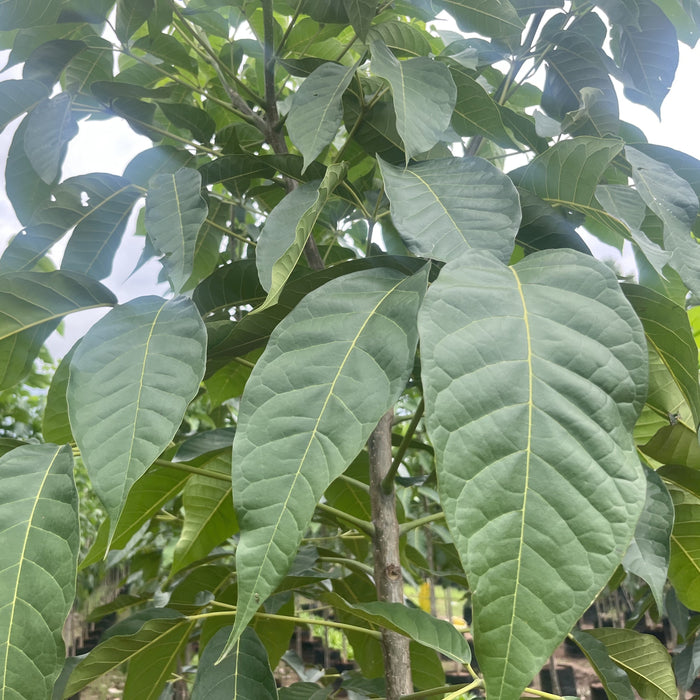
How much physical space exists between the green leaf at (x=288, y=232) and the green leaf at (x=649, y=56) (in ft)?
1.25

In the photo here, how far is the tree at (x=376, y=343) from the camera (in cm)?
32

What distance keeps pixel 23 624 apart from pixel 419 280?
1.06 ft

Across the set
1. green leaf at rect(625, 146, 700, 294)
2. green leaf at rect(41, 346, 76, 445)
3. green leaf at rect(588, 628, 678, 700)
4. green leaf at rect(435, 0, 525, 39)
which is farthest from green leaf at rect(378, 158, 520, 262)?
green leaf at rect(588, 628, 678, 700)

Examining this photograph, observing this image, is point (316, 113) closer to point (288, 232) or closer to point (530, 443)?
point (288, 232)

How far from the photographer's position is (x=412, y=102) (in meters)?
0.54

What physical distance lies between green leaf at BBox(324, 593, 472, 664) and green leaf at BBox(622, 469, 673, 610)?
167mm

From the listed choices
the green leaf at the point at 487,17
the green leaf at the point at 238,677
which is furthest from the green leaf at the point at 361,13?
the green leaf at the point at 238,677

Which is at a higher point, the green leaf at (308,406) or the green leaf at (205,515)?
the green leaf at (308,406)

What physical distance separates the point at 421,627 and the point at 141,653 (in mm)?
347

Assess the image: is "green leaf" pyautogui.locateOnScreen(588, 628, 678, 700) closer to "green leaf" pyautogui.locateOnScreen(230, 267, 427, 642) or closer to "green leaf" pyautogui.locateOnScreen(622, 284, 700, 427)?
"green leaf" pyautogui.locateOnScreen(622, 284, 700, 427)

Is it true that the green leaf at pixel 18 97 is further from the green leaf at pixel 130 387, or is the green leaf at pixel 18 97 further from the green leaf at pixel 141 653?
the green leaf at pixel 141 653

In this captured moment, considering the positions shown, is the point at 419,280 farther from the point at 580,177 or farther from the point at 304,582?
the point at 304,582

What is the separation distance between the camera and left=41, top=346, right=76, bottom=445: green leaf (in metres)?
0.65

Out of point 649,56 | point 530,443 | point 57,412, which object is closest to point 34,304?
point 57,412
